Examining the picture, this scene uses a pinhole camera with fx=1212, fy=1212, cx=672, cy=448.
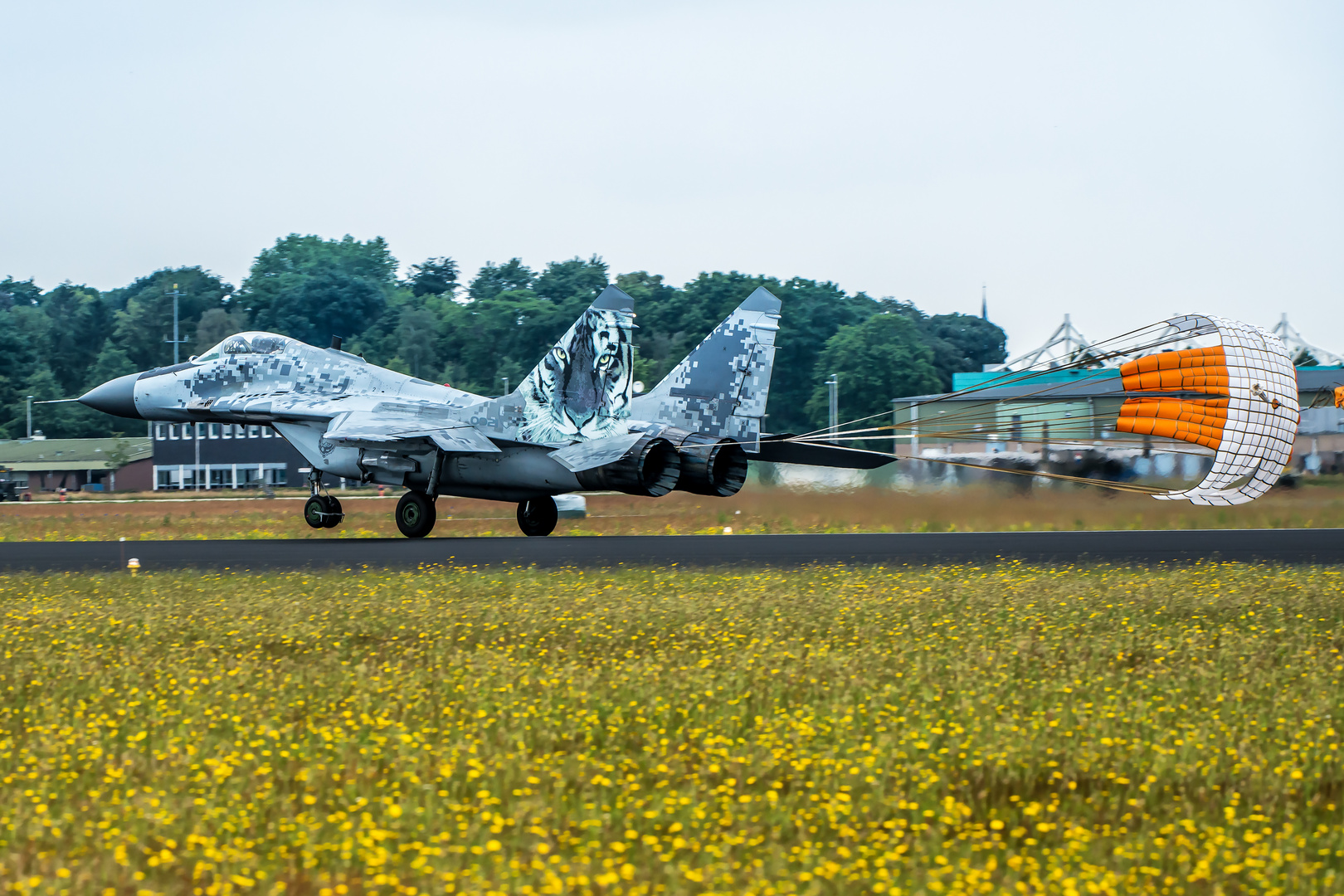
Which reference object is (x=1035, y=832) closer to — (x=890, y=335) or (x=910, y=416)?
(x=910, y=416)

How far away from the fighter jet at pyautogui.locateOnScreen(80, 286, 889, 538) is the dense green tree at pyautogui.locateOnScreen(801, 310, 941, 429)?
144 ft

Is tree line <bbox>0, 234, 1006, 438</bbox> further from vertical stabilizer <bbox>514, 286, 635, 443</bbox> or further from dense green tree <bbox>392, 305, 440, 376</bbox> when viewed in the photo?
Answer: vertical stabilizer <bbox>514, 286, 635, 443</bbox>

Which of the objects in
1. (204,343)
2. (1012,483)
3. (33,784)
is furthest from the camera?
(204,343)

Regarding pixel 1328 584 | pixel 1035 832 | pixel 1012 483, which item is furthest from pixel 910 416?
pixel 1035 832

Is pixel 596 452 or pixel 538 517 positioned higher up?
pixel 596 452

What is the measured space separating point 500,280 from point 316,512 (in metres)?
70.1

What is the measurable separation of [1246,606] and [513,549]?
12.0 metres

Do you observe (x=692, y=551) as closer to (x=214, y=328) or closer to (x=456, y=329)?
(x=456, y=329)

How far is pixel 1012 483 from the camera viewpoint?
27.5 metres

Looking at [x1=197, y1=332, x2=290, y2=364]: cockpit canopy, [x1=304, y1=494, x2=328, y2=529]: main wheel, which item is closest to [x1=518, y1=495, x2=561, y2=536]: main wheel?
[x1=304, y1=494, x2=328, y2=529]: main wheel

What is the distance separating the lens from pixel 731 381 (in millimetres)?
23719

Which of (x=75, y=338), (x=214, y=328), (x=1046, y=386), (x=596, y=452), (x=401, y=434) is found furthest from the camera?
(x=75, y=338)


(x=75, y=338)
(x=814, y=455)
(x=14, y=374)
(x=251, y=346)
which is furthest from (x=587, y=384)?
(x=75, y=338)

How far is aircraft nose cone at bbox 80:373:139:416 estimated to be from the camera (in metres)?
27.2
